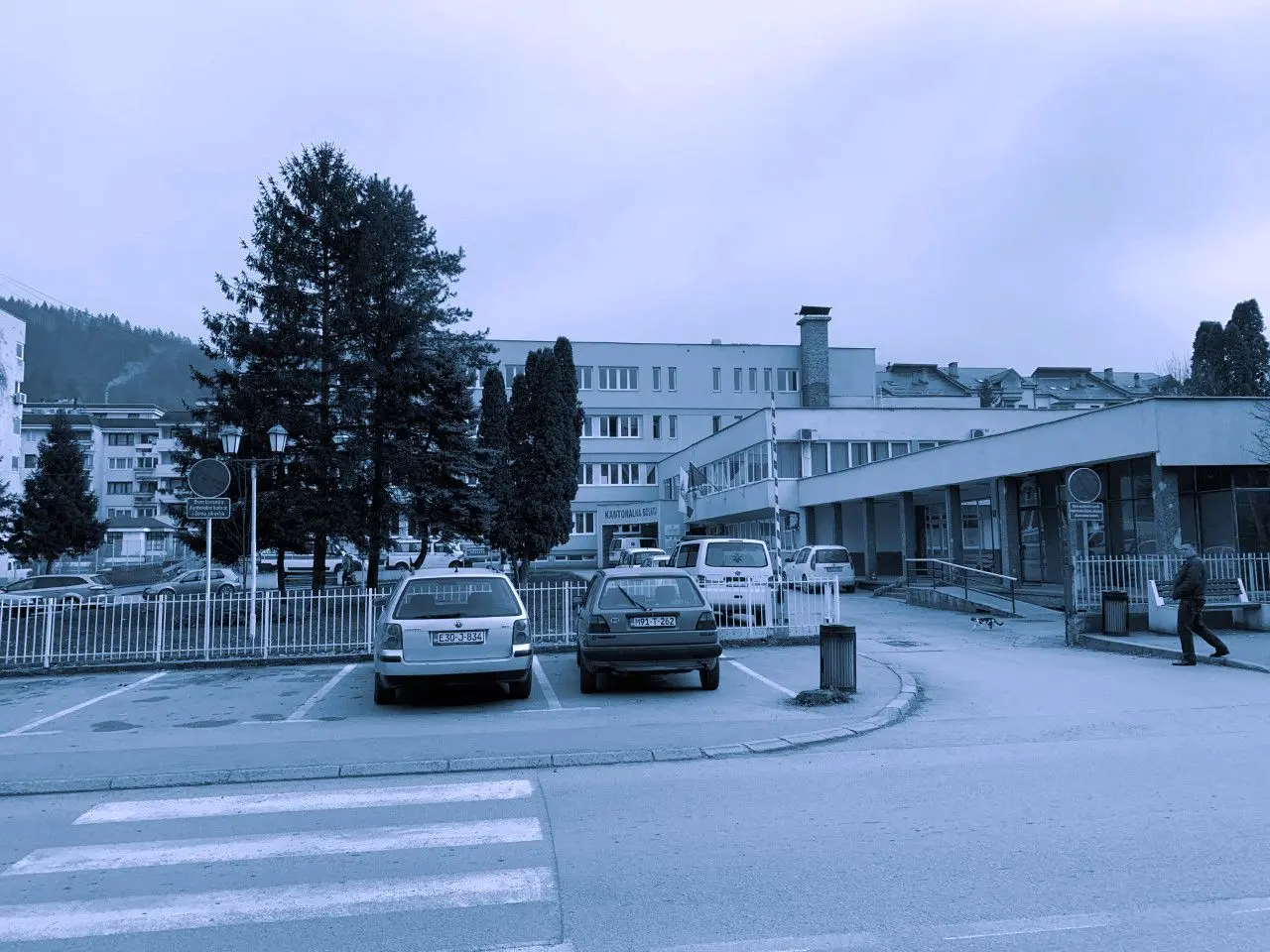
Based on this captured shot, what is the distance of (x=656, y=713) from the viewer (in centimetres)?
1069

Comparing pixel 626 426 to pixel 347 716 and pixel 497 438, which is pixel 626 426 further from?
pixel 347 716

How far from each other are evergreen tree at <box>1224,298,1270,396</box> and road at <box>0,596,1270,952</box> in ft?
148

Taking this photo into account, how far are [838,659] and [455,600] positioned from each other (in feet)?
15.1

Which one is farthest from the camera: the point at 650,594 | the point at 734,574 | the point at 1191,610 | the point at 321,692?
the point at 734,574

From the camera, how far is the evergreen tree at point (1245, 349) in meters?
46.9

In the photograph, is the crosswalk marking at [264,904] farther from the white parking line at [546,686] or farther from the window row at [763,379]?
the window row at [763,379]

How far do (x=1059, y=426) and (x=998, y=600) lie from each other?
4567mm

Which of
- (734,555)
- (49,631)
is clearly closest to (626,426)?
(734,555)

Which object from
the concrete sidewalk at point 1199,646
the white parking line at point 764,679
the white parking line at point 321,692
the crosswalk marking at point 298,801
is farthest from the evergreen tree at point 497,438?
the crosswalk marking at point 298,801

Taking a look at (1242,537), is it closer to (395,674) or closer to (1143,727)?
(1143,727)

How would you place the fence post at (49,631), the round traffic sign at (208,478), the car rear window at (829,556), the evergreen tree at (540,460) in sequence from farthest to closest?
the evergreen tree at (540,460)
the car rear window at (829,556)
the round traffic sign at (208,478)
the fence post at (49,631)

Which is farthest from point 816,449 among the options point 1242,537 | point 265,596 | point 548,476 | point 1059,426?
point 265,596

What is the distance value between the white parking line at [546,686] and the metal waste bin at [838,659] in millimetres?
3186

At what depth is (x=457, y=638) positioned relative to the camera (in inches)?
428
